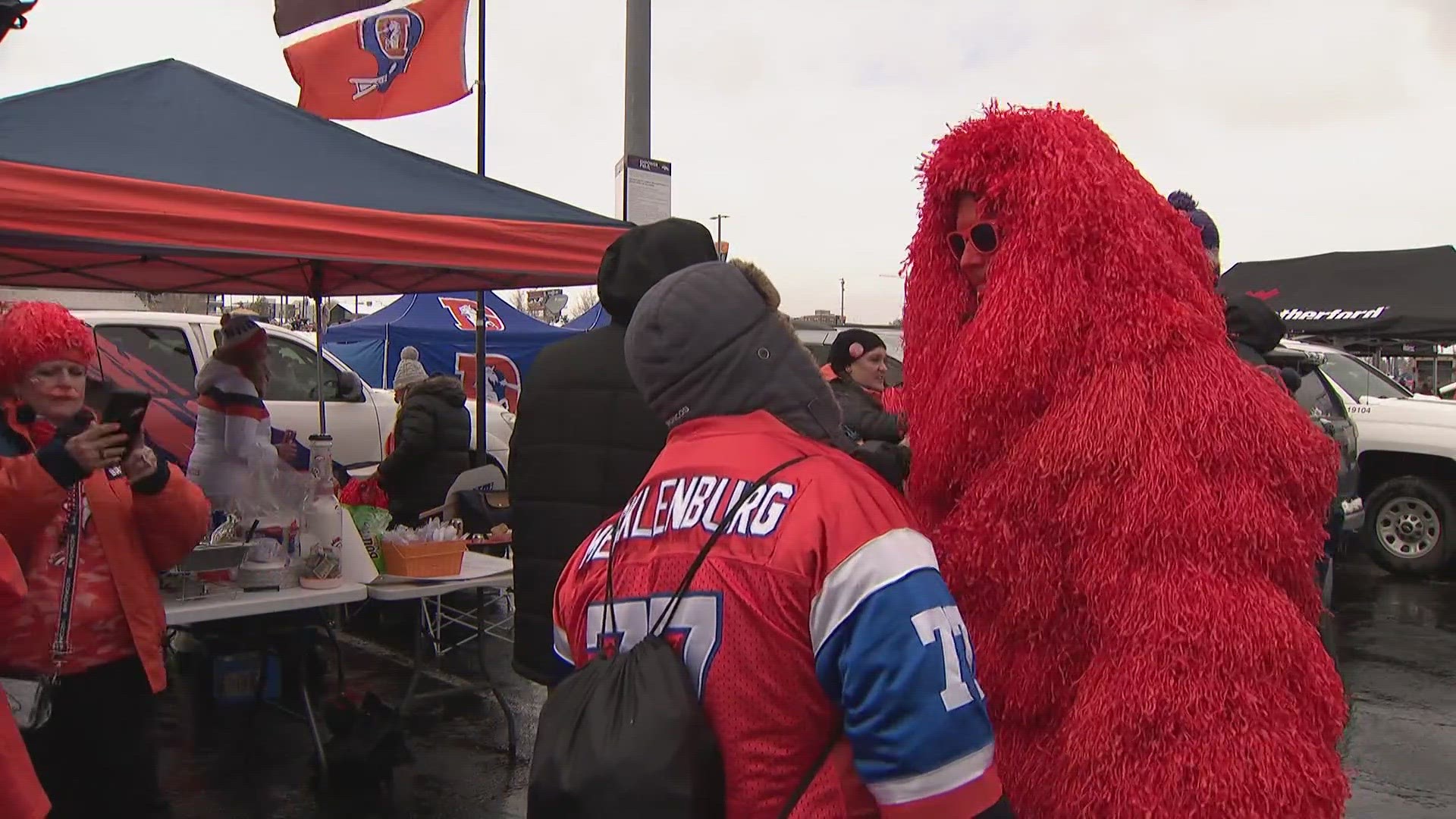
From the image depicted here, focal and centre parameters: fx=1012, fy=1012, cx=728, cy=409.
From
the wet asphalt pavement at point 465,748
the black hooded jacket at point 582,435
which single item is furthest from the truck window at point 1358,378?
the black hooded jacket at point 582,435

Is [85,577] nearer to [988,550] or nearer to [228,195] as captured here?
[228,195]

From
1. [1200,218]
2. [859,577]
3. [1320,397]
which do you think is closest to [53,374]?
[859,577]

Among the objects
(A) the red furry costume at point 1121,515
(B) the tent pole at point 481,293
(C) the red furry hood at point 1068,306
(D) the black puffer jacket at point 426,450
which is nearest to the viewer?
(A) the red furry costume at point 1121,515

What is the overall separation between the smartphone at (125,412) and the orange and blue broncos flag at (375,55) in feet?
11.1

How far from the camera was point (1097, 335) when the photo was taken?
54.6 inches

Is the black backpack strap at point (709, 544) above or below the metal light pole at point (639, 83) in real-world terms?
below

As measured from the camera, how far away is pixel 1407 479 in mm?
8898

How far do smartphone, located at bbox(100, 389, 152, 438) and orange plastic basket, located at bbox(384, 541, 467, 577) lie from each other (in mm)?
1595

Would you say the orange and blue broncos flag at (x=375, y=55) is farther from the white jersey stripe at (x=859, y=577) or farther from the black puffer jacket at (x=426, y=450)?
the white jersey stripe at (x=859, y=577)

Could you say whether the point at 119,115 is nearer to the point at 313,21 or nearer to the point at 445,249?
the point at 445,249

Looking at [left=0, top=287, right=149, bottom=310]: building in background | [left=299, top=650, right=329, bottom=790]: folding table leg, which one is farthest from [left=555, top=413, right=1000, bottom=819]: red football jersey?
[left=0, top=287, right=149, bottom=310]: building in background

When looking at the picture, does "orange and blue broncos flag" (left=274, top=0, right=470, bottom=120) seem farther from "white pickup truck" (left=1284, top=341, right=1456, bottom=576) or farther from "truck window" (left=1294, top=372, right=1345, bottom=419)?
"white pickup truck" (left=1284, top=341, right=1456, bottom=576)

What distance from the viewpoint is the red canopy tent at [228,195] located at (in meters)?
3.45

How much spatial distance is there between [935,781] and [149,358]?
8.52 metres
